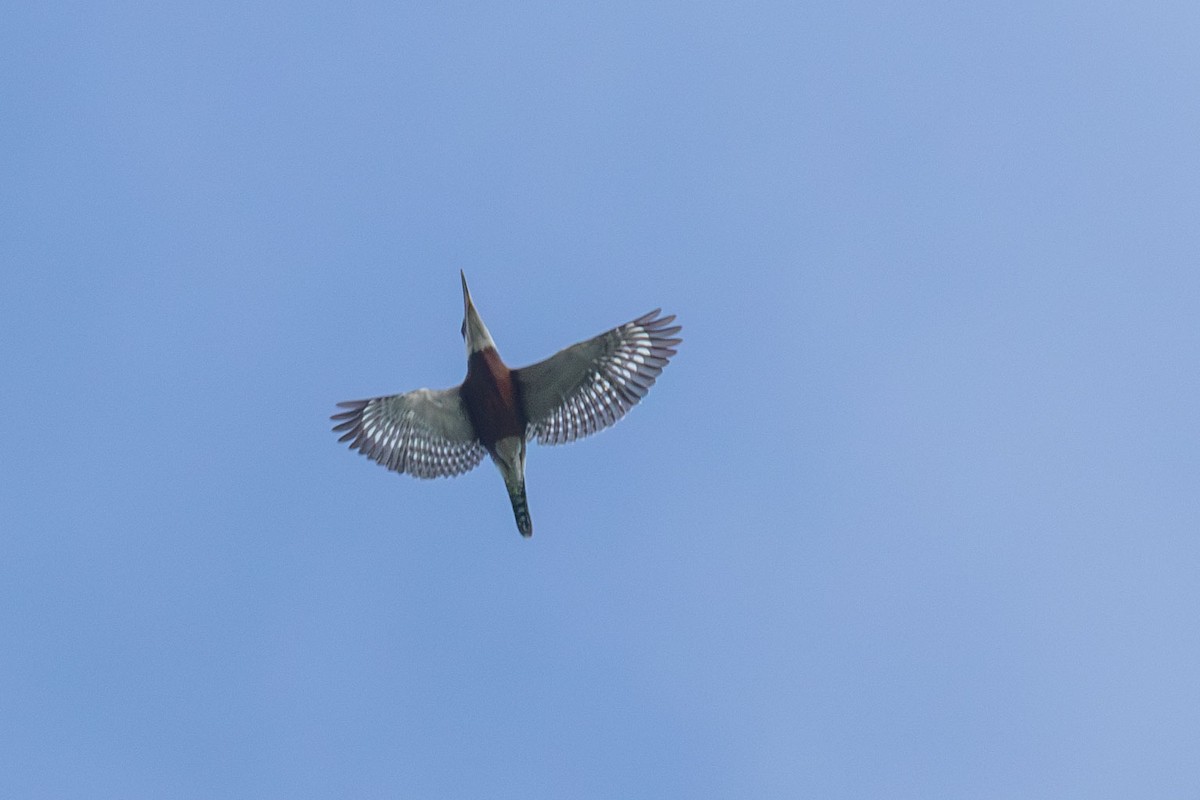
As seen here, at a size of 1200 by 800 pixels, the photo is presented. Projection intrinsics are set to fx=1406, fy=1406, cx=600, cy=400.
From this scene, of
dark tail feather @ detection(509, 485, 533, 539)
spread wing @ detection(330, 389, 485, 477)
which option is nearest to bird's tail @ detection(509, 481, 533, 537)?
dark tail feather @ detection(509, 485, 533, 539)

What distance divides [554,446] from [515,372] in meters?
1.17

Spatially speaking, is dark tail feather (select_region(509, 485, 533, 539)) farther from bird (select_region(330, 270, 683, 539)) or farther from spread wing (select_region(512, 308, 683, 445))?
spread wing (select_region(512, 308, 683, 445))

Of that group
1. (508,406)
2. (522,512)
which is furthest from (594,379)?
(522,512)

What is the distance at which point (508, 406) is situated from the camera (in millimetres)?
18469

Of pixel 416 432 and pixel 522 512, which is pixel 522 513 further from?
pixel 416 432

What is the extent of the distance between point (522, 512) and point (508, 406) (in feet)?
5.04

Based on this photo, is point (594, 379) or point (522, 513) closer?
point (594, 379)

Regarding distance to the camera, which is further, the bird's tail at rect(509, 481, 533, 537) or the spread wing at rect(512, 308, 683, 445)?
the bird's tail at rect(509, 481, 533, 537)

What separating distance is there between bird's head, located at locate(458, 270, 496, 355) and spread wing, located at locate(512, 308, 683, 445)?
56 centimetres

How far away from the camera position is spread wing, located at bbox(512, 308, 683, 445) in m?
18.1

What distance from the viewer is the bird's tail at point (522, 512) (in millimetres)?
18984

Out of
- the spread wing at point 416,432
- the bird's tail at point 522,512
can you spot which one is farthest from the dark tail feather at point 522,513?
the spread wing at point 416,432

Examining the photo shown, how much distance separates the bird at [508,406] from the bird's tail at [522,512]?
0.01 meters

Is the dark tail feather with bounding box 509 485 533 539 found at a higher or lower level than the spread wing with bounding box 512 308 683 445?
lower
